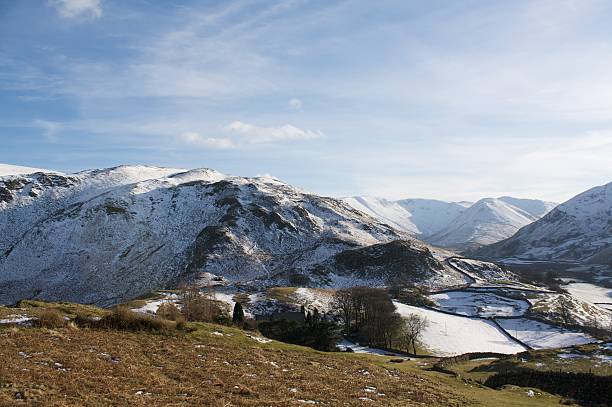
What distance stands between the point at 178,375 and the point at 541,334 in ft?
369

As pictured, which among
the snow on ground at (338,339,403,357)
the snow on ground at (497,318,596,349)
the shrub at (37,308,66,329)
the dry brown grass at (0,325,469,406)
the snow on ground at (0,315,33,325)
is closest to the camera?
the dry brown grass at (0,325,469,406)

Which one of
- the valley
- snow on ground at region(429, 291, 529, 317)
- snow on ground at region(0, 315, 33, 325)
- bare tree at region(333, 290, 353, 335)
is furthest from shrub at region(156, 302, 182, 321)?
snow on ground at region(429, 291, 529, 317)

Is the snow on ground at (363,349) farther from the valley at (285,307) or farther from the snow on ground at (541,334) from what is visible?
the snow on ground at (541,334)

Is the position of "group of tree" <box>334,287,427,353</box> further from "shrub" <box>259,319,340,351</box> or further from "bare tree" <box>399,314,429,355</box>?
"shrub" <box>259,319,340,351</box>

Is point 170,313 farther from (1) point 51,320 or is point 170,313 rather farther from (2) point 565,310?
(2) point 565,310

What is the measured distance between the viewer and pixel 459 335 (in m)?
110

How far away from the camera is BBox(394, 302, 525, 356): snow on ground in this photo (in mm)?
100062

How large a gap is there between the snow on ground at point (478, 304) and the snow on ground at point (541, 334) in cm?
838

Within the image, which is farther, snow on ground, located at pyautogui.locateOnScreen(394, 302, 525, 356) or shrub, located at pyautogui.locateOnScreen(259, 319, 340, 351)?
snow on ground, located at pyautogui.locateOnScreen(394, 302, 525, 356)

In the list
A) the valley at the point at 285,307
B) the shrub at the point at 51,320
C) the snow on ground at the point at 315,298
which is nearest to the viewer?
the valley at the point at 285,307

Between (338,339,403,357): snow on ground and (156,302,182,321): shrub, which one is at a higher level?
(156,302,182,321): shrub

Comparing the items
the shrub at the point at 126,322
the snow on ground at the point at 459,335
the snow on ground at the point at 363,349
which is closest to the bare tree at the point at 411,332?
the snow on ground at the point at 459,335

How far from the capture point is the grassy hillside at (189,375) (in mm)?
18906

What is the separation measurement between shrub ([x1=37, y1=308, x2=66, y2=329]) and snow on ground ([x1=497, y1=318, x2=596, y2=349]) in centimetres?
10015
